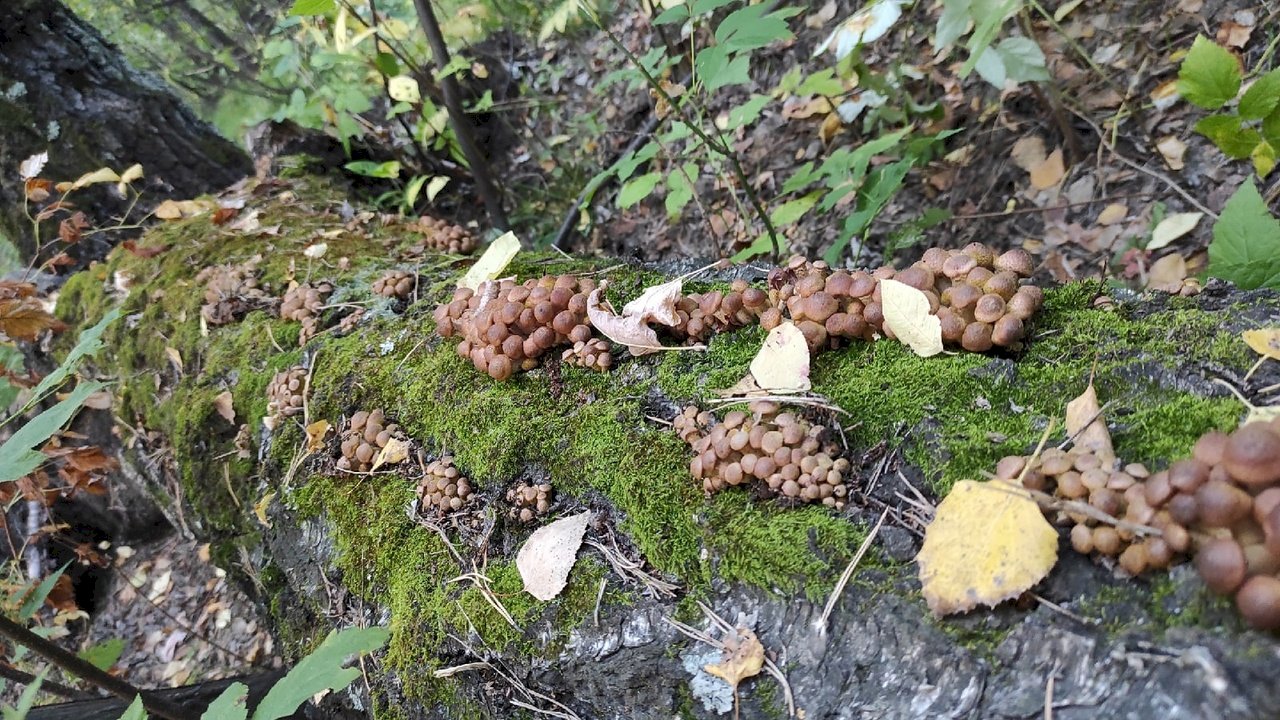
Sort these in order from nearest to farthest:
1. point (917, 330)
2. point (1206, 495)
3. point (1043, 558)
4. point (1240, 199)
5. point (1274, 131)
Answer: point (1206, 495) → point (1043, 558) → point (917, 330) → point (1240, 199) → point (1274, 131)

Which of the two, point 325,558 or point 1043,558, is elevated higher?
point 1043,558

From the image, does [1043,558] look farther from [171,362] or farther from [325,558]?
[171,362]

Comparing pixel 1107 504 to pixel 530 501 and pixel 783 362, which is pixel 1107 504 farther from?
pixel 530 501

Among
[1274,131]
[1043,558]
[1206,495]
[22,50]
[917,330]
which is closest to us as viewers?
[1206,495]

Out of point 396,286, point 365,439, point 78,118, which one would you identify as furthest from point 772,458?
point 78,118

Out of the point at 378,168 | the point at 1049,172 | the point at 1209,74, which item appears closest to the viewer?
the point at 1209,74

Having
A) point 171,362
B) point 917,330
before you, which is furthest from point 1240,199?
point 171,362
